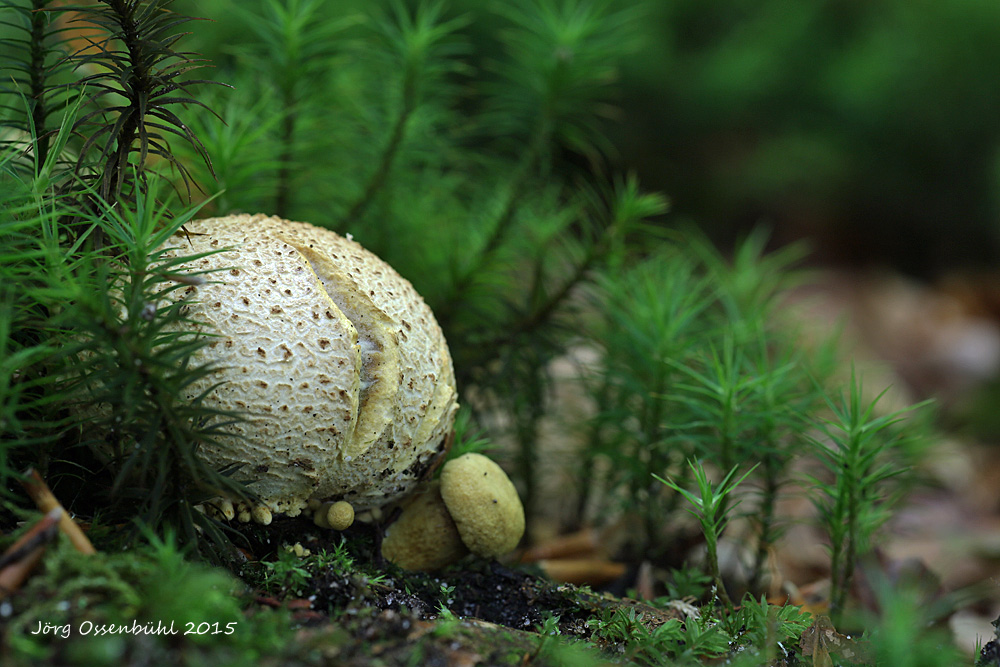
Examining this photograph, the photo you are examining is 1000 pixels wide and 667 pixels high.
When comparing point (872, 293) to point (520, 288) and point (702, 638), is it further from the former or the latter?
point (702, 638)

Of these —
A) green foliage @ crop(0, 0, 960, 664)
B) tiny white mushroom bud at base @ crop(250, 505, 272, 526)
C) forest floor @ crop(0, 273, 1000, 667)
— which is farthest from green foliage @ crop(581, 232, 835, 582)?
tiny white mushroom bud at base @ crop(250, 505, 272, 526)

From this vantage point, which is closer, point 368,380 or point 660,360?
point 368,380

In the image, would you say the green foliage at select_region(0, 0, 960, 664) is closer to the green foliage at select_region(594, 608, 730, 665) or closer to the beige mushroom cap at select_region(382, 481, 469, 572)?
the green foliage at select_region(594, 608, 730, 665)

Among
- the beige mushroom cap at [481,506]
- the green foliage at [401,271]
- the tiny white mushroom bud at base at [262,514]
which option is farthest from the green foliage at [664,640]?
the tiny white mushroom bud at base at [262,514]

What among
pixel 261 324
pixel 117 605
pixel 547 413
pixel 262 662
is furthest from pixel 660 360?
pixel 117 605

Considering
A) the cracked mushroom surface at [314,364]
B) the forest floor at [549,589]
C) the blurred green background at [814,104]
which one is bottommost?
the forest floor at [549,589]

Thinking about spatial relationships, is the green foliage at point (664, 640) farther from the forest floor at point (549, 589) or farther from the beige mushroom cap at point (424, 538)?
the beige mushroom cap at point (424, 538)
